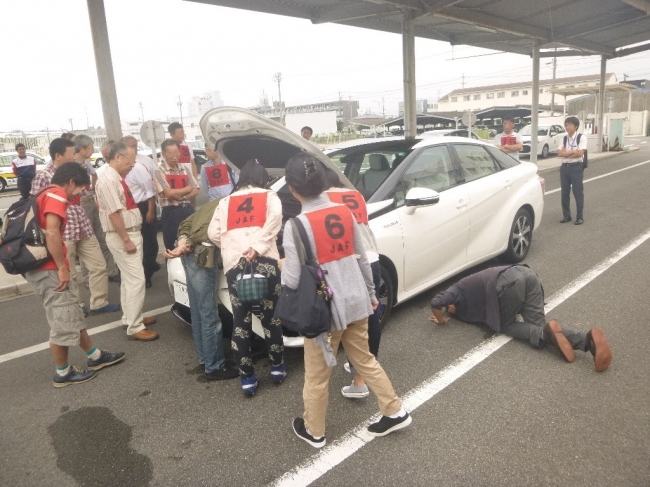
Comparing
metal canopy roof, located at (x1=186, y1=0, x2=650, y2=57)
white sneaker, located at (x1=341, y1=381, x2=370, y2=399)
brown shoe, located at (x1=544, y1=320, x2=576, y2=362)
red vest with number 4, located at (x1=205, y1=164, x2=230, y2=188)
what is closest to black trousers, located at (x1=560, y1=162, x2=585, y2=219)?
metal canopy roof, located at (x1=186, y1=0, x2=650, y2=57)

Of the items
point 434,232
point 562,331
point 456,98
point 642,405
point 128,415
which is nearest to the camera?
point 642,405

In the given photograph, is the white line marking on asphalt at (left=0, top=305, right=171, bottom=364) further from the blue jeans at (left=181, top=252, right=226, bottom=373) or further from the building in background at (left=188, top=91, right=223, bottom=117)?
the building in background at (left=188, top=91, right=223, bottom=117)

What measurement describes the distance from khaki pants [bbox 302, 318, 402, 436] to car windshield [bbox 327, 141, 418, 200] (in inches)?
71.2

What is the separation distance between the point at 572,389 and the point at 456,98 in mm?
87082

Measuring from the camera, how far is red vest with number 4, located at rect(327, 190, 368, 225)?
2820 mm

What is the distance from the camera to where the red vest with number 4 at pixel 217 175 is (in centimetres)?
655

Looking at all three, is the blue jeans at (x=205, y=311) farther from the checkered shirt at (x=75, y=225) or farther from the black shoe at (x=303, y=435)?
the checkered shirt at (x=75, y=225)

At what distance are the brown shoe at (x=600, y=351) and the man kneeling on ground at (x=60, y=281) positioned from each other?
3587mm

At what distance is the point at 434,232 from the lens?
4.22m

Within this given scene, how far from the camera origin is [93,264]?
15.5ft

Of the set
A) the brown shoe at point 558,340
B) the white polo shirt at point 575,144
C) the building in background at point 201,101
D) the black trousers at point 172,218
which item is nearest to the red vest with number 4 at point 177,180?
the black trousers at point 172,218

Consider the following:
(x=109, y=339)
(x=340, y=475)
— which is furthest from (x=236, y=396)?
(x=109, y=339)

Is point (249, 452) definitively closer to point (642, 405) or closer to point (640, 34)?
point (642, 405)

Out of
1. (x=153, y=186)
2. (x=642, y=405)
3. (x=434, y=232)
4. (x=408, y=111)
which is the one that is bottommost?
(x=642, y=405)
